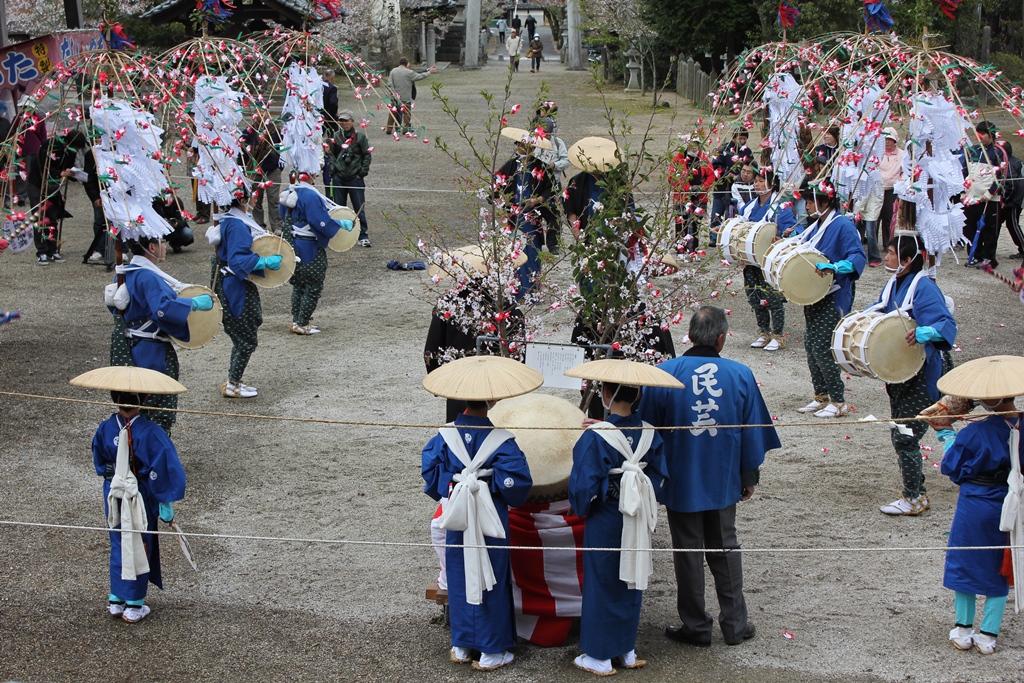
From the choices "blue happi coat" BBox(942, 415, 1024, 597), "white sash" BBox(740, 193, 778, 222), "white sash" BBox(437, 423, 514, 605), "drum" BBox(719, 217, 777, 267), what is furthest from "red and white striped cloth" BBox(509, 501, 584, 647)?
"white sash" BBox(740, 193, 778, 222)

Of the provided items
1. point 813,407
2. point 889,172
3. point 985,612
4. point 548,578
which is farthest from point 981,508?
point 889,172

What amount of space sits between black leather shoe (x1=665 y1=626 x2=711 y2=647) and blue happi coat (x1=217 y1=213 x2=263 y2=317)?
15.8ft

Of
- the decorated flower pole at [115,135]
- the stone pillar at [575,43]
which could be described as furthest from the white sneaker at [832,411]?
the stone pillar at [575,43]

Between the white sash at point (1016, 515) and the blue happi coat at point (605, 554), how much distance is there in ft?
5.13

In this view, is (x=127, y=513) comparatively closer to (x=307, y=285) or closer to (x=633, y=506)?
(x=633, y=506)

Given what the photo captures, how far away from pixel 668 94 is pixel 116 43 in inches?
1018

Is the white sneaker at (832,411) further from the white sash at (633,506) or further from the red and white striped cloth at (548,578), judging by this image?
the white sash at (633,506)

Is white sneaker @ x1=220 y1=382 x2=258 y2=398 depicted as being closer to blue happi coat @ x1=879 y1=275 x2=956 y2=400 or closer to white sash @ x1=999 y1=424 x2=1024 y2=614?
blue happi coat @ x1=879 y1=275 x2=956 y2=400

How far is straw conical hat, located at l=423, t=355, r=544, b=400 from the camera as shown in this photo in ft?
14.8

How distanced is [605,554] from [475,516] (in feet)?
2.05

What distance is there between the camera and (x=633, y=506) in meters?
4.49

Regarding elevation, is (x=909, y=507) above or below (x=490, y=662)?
above

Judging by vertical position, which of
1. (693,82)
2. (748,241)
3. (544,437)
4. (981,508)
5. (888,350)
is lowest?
(981,508)

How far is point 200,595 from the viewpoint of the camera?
5.42 metres
